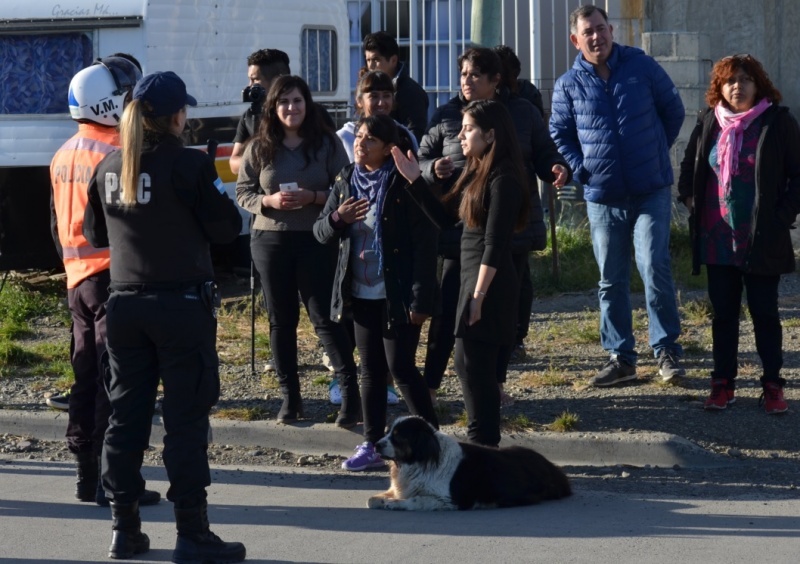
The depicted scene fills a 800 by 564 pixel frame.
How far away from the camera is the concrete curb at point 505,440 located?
21.5ft

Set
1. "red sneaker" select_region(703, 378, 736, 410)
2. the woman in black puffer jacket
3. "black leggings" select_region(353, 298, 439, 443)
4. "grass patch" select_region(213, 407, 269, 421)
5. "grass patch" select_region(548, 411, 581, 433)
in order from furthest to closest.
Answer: "grass patch" select_region(213, 407, 269, 421)
"red sneaker" select_region(703, 378, 736, 410)
the woman in black puffer jacket
"grass patch" select_region(548, 411, 581, 433)
"black leggings" select_region(353, 298, 439, 443)

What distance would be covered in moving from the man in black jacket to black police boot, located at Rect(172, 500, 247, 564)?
10.9 ft

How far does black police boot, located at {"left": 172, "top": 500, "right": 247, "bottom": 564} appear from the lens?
5.05 metres

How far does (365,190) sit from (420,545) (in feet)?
6.07

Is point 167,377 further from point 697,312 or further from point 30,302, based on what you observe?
point 30,302

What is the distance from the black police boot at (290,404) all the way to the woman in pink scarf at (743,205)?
2.31m

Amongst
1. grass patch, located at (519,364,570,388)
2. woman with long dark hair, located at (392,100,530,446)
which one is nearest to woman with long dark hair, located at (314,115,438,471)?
woman with long dark hair, located at (392,100,530,446)

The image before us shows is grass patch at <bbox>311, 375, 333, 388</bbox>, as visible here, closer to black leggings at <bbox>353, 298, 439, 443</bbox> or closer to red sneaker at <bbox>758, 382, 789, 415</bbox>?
black leggings at <bbox>353, 298, 439, 443</bbox>

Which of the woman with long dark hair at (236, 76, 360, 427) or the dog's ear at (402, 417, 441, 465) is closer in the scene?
the dog's ear at (402, 417, 441, 465)

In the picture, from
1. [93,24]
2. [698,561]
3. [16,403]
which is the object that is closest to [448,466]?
[698,561]

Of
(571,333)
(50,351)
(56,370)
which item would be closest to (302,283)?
(56,370)

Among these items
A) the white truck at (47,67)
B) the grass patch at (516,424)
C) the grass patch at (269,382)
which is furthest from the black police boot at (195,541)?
the white truck at (47,67)

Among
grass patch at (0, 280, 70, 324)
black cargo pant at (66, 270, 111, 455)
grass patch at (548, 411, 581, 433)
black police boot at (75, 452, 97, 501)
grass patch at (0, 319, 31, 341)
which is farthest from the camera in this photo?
grass patch at (0, 280, 70, 324)

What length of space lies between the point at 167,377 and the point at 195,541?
0.65 meters
